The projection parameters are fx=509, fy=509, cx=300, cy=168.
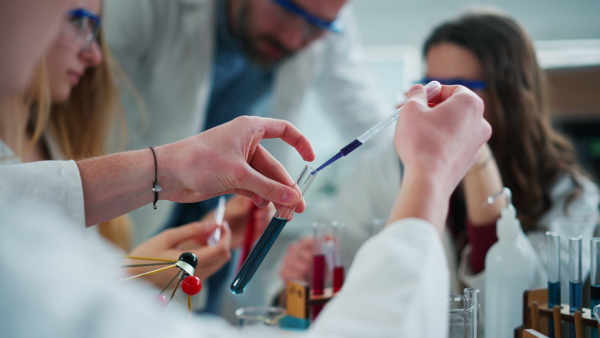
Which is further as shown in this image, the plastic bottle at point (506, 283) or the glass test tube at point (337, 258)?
the glass test tube at point (337, 258)

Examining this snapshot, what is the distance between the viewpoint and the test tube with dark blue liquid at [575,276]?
696 mm

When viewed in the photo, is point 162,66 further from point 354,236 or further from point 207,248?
point 207,248

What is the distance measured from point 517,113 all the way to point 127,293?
115 centimetres

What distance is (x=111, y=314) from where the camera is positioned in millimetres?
430

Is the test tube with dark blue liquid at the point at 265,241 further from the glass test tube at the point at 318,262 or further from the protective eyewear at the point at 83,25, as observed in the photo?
the protective eyewear at the point at 83,25

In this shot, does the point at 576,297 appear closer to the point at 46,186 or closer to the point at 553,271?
the point at 553,271

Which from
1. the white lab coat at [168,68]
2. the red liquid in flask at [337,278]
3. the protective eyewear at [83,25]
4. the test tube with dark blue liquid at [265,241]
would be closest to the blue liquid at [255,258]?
the test tube with dark blue liquid at [265,241]

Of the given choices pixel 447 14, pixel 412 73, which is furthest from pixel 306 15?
pixel 412 73

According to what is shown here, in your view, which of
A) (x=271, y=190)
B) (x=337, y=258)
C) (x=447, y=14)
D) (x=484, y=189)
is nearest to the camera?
(x=271, y=190)

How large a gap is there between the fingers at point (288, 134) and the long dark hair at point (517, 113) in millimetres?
733

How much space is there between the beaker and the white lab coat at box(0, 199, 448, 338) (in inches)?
7.0

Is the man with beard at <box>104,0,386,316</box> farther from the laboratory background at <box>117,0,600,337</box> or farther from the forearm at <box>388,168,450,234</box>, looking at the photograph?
the forearm at <box>388,168,450,234</box>

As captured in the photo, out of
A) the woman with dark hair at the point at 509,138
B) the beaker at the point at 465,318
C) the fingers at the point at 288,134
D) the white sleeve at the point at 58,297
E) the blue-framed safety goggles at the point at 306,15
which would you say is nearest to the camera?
the white sleeve at the point at 58,297

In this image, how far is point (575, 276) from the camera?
2.32 feet
